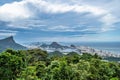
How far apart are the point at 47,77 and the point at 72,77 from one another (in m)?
3.10

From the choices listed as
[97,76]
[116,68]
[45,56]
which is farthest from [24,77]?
[45,56]

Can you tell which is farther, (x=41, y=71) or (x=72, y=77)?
(x=41, y=71)

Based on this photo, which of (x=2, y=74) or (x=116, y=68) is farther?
(x=116, y=68)

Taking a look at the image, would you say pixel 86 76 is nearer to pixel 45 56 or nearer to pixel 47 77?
pixel 47 77

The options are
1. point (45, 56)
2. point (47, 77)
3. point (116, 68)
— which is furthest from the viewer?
point (45, 56)

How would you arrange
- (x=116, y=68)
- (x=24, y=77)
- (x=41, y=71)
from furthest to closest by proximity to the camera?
(x=116, y=68) → (x=41, y=71) → (x=24, y=77)

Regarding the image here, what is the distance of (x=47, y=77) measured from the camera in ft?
111

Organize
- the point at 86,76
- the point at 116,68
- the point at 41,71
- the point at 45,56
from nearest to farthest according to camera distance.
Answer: the point at 86,76, the point at 41,71, the point at 116,68, the point at 45,56

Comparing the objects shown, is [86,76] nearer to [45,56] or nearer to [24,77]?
[24,77]

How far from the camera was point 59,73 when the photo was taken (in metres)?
31.5

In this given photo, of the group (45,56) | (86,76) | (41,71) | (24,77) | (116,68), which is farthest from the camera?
(45,56)

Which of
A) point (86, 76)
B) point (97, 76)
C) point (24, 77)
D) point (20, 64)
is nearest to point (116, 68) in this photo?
point (97, 76)

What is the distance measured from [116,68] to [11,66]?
695 inches

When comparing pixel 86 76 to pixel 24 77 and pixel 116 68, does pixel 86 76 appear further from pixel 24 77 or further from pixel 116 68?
pixel 116 68
